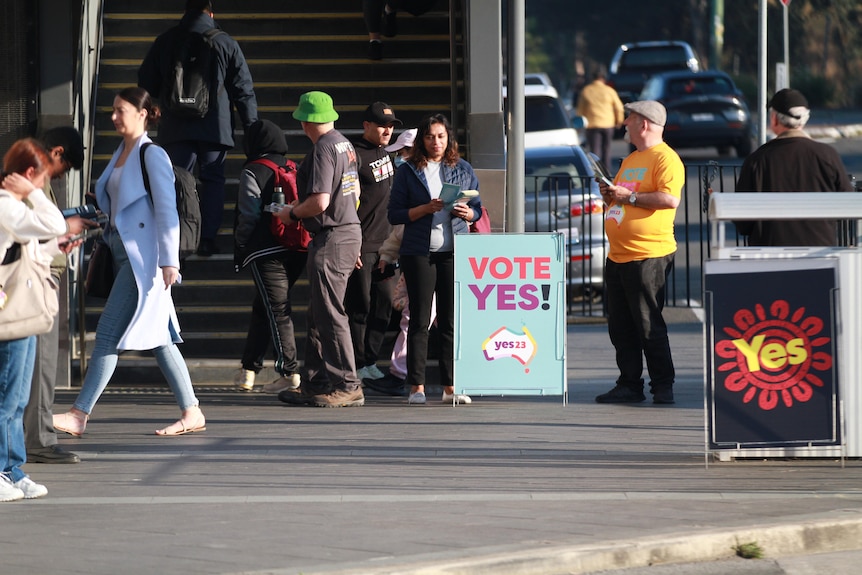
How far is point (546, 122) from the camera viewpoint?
20344 mm

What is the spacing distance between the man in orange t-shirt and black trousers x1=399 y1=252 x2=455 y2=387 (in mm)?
1048

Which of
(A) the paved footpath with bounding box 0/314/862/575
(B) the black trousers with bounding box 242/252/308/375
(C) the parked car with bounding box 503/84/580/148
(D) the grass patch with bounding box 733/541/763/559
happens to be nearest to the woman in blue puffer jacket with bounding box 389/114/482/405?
(A) the paved footpath with bounding box 0/314/862/575

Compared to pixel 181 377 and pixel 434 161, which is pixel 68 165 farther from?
pixel 434 161

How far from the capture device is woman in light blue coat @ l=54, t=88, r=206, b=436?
27.7 ft

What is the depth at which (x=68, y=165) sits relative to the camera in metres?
7.88

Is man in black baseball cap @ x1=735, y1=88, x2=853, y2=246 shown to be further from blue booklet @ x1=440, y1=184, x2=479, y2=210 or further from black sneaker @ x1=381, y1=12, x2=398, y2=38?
black sneaker @ x1=381, y1=12, x2=398, y2=38

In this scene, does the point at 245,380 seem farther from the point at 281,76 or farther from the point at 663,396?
the point at 281,76

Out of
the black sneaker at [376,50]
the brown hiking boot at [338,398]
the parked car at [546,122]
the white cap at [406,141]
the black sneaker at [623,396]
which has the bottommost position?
the black sneaker at [623,396]

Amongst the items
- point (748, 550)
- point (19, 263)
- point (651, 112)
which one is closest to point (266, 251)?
point (651, 112)

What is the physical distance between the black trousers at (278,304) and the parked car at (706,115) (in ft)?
64.4

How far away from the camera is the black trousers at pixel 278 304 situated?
10203 mm

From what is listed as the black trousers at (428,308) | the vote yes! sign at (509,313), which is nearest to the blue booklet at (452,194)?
the vote yes! sign at (509,313)

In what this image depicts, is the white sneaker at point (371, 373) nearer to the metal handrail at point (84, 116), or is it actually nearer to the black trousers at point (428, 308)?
the black trousers at point (428, 308)

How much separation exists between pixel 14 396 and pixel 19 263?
0.62 m
